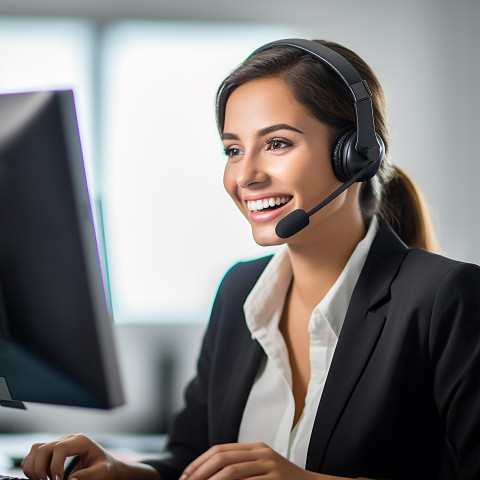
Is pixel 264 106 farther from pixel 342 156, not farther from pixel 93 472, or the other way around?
pixel 93 472

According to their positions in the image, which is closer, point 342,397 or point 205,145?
point 342,397

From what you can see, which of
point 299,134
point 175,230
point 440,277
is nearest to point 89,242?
point 299,134

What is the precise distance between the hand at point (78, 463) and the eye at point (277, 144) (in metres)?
0.56

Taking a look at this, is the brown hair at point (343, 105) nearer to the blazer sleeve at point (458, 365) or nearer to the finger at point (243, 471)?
the blazer sleeve at point (458, 365)

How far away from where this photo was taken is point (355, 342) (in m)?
0.96

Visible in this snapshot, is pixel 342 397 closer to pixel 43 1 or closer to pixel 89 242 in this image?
pixel 89 242

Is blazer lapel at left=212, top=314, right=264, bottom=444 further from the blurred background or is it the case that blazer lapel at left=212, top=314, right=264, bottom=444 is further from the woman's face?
the blurred background

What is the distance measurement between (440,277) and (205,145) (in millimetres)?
2030

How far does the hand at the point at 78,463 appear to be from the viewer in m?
0.80

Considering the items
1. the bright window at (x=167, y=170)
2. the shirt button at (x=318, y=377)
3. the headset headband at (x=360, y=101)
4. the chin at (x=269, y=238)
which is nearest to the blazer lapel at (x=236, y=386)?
the shirt button at (x=318, y=377)

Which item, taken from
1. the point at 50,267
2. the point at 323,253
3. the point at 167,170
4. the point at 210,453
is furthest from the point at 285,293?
the point at 167,170

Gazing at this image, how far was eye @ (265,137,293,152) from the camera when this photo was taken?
979 millimetres

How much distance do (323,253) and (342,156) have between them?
0.20 m

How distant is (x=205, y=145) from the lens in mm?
2830
